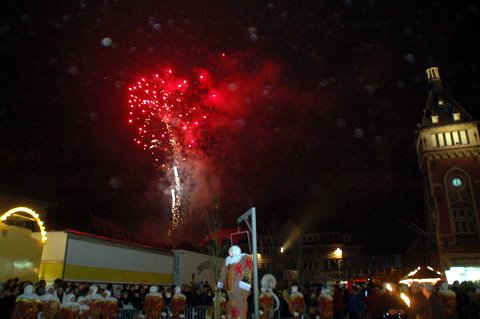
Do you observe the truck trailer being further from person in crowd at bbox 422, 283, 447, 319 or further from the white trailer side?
person in crowd at bbox 422, 283, 447, 319

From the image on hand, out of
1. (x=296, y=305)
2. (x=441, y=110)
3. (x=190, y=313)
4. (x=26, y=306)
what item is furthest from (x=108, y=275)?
(x=441, y=110)

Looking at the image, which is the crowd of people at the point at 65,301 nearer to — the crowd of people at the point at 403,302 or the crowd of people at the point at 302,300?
the crowd of people at the point at 302,300

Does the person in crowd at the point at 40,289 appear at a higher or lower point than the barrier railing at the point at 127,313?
higher

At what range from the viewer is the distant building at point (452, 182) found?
3962cm

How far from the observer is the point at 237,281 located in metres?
9.82

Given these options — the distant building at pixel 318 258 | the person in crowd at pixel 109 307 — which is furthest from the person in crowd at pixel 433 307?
the distant building at pixel 318 258

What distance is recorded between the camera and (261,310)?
1591 cm

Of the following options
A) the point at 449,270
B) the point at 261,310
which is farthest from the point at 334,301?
the point at 449,270

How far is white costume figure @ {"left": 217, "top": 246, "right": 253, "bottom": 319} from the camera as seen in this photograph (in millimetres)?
9750

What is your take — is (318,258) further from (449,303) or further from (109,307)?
(109,307)

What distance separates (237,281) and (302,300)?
6.96m

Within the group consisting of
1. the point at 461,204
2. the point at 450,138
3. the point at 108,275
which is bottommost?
the point at 108,275

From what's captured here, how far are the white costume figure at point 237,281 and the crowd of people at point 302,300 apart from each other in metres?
4.84

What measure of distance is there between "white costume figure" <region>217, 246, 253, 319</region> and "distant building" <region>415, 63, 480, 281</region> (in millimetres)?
36025
